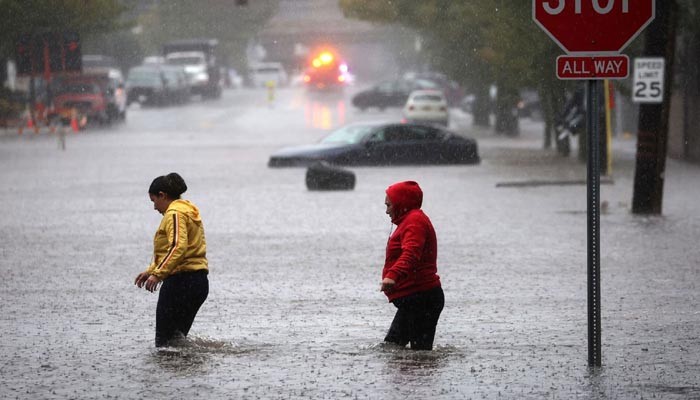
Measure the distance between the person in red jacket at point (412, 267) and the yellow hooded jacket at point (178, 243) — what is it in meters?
1.25

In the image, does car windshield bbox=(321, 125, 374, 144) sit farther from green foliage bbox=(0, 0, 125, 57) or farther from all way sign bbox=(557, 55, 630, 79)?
all way sign bbox=(557, 55, 630, 79)

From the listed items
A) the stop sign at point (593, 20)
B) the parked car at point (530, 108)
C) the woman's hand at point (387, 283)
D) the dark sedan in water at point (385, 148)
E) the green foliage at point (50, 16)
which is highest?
the green foliage at point (50, 16)

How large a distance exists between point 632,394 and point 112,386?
2904mm

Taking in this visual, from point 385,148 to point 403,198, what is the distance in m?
24.4

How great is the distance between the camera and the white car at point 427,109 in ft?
175

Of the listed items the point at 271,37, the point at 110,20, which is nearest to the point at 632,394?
the point at 110,20

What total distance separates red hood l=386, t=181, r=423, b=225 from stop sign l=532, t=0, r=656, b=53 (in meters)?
1.32

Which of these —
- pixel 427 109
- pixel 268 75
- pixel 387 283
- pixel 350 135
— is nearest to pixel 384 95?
pixel 427 109

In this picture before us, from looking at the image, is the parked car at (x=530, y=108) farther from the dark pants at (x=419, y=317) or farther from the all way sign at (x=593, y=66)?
the all way sign at (x=593, y=66)

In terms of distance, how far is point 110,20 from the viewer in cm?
6056

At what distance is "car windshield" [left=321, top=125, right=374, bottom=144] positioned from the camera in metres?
33.8

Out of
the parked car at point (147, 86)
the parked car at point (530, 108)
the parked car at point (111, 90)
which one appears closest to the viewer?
the parked car at point (111, 90)

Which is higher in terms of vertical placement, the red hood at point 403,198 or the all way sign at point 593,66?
the all way sign at point 593,66

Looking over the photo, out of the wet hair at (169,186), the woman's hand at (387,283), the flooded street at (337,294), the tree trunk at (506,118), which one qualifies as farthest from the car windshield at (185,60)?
the woman's hand at (387,283)
